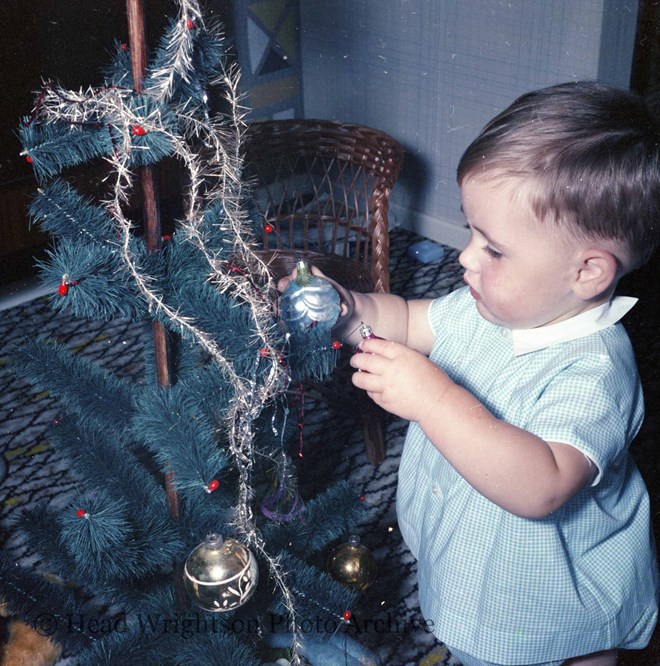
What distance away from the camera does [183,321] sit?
0.67 meters

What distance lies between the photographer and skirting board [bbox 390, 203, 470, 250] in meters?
2.12

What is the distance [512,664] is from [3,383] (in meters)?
1.20

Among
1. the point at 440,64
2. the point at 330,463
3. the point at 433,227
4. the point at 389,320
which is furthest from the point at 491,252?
the point at 433,227

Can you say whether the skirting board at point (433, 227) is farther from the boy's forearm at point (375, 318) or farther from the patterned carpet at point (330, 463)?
the boy's forearm at point (375, 318)

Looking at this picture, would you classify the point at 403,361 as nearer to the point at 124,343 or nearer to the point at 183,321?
the point at 183,321

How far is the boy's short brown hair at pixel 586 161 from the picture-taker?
705mm

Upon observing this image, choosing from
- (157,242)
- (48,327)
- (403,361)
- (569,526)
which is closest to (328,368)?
(403,361)

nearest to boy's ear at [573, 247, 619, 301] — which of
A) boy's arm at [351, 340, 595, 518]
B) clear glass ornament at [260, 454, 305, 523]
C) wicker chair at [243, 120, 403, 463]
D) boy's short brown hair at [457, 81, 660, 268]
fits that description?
boy's short brown hair at [457, 81, 660, 268]

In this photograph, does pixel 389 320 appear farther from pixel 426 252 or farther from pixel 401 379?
pixel 426 252

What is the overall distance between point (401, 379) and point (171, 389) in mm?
209

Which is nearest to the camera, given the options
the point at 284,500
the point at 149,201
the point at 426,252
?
the point at 149,201

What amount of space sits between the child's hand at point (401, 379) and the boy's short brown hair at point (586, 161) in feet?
0.56

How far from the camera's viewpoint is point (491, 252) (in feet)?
2.49

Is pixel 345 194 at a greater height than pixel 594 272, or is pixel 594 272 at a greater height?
pixel 594 272
